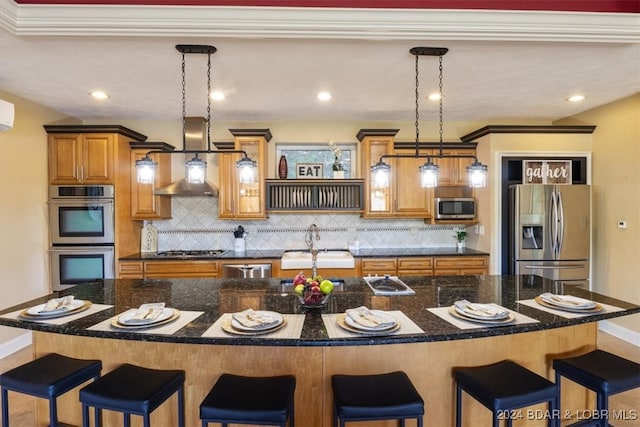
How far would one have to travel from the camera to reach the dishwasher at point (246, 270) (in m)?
4.08

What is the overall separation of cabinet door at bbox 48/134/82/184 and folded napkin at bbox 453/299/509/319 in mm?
4282

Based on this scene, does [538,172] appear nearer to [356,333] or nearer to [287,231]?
[287,231]

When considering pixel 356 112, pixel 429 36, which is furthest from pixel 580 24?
pixel 356 112

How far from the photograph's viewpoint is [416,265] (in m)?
4.23

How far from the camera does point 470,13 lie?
7.39 ft

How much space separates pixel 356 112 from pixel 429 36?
2.04 metres

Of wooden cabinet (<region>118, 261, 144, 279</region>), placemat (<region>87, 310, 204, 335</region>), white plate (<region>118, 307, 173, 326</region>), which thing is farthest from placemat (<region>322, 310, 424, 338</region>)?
wooden cabinet (<region>118, 261, 144, 279</region>)

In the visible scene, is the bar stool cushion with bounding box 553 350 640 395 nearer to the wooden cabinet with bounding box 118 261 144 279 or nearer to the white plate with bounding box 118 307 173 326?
the white plate with bounding box 118 307 173 326

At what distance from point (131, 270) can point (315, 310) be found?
304 centimetres

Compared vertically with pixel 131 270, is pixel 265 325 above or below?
above

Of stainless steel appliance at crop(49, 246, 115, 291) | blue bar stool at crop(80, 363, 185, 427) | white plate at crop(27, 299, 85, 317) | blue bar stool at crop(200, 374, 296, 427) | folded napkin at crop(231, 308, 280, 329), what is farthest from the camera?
stainless steel appliance at crop(49, 246, 115, 291)

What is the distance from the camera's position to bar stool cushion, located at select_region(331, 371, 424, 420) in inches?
58.7

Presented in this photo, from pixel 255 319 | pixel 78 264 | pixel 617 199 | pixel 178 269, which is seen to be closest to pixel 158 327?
pixel 255 319

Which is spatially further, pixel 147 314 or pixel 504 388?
pixel 147 314
